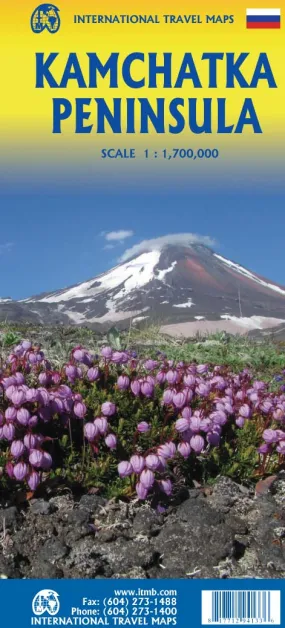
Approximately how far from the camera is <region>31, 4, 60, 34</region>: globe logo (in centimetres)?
464

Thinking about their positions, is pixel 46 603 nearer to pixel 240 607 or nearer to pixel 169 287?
pixel 240 607

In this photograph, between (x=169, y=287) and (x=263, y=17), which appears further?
(x=169, y=287)

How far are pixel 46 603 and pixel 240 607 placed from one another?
845 millimetres

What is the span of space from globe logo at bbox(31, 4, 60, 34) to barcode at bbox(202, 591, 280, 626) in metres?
4.06

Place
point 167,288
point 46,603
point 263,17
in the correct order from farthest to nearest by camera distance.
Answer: point 167,288 < point 263,17 < point 46,603

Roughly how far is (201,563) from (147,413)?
134 cm

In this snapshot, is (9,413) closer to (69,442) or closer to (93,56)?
(69,442)

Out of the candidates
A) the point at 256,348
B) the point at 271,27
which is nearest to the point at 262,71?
the point at 271,27

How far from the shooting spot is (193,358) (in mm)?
8578

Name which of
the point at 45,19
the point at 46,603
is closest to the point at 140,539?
the point at 46,603

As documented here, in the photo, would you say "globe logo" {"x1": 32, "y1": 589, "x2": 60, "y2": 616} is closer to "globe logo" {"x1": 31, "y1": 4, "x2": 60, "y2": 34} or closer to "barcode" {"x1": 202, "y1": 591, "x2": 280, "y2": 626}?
"barcode" {"x1": 202, "y1": 591, "x2": 280, "y2": 626}

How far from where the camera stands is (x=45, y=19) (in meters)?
4.68

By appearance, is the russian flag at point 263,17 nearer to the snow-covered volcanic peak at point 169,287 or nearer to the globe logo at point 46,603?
the globe logo at point 46,603

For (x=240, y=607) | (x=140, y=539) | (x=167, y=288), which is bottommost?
(x=240, y=607)
